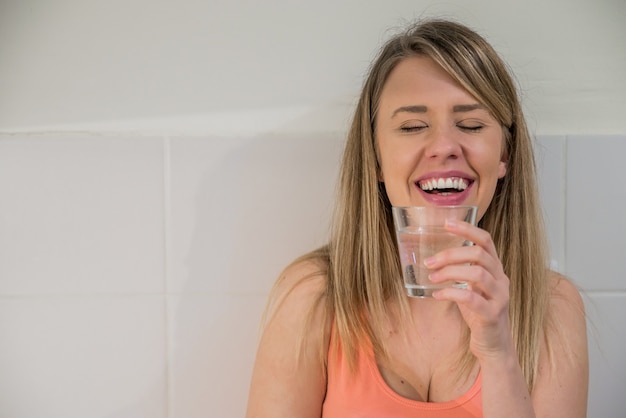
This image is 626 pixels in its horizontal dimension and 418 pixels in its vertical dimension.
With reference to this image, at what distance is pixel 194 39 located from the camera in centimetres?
127

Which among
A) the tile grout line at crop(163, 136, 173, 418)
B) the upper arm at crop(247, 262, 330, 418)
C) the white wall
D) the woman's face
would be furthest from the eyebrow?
the tile grout line at crop(163, 136, 173, 418)

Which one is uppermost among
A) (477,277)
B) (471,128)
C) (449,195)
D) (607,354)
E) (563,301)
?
(471,128)

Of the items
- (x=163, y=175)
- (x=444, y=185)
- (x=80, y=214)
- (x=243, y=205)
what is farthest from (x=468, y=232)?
(x=80, y=214)

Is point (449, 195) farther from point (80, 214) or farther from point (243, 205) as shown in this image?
point (80, 214)

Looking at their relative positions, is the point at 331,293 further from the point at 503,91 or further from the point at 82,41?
the point at 82,41

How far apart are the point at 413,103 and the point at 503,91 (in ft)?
0.54

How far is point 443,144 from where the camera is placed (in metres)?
1.04

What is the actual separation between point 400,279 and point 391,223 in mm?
110

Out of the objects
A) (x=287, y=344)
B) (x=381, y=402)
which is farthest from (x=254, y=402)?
(x=381, y=402)

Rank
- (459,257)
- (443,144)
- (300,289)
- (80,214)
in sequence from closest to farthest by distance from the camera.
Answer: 1. (459,257)
2. (443,144)
3. (300,289)
4. (80,214)

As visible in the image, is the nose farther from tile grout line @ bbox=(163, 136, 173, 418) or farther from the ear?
tile grout line @ bbox=(163, 136, 173, 418)

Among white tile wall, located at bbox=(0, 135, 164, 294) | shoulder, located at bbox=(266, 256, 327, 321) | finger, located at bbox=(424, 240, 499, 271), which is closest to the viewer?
finger, located at bbox=(424, 240, 499, 271)

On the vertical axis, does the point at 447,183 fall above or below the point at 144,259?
above

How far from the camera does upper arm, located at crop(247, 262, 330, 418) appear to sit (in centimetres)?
110
